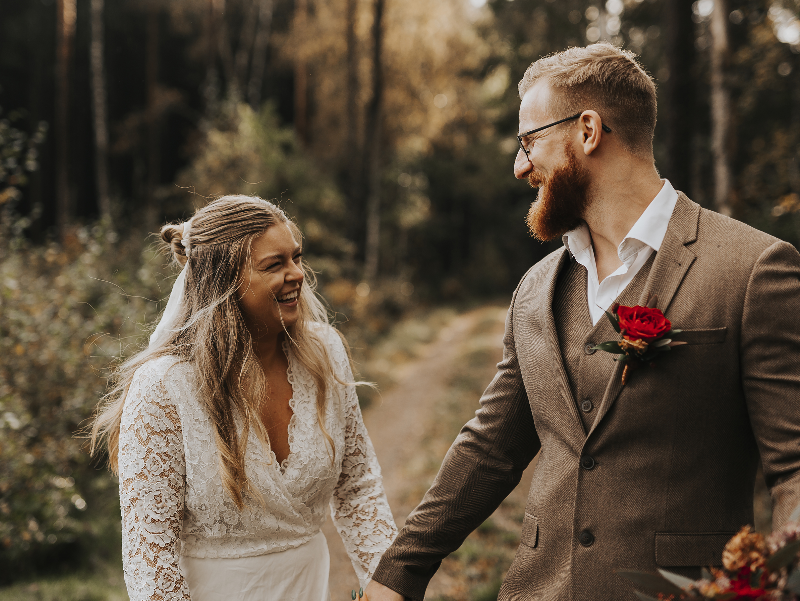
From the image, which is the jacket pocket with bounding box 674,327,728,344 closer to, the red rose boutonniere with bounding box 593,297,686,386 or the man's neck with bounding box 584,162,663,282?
the red rose boutonniere with bounding box 593,297,686,386

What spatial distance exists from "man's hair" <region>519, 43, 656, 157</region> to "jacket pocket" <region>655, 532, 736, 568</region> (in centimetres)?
111

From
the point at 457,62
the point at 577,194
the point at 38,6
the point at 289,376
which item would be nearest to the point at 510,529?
the point at 289,376

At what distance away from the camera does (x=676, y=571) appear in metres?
1.70

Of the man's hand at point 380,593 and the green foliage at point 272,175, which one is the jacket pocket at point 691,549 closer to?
the man's hand at point 380,593

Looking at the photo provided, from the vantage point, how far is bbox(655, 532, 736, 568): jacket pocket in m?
1.68

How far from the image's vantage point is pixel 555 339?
198 cm

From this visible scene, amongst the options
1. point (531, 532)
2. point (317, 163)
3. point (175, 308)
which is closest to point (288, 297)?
point (175, 308)

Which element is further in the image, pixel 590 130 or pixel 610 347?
pixel 590 130

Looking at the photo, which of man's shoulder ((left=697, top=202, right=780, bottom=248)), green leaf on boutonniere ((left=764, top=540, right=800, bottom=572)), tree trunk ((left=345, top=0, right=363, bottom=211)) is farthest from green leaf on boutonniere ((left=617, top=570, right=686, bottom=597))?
tree trunk ((left=345, top=0, right=363, bottom=211))

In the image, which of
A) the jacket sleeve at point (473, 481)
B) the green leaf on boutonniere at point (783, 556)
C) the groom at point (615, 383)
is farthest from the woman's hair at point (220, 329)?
the green leaf on boutonniere at point (783, 556)

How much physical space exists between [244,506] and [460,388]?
939 cm

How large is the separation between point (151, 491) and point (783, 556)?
1753mm

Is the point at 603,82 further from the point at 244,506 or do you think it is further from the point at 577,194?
the point at 244,506

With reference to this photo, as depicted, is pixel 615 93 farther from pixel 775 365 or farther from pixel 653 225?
pixel 775 365
